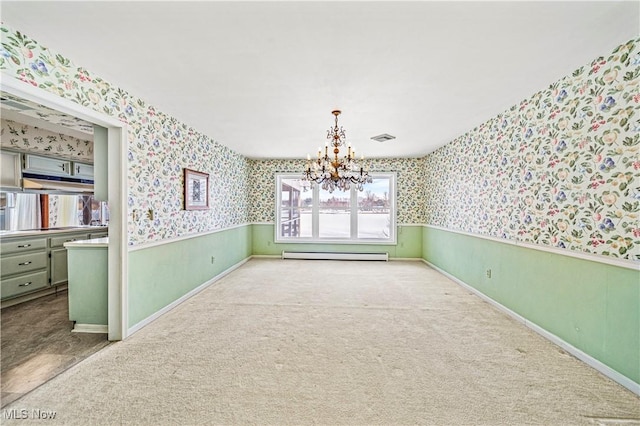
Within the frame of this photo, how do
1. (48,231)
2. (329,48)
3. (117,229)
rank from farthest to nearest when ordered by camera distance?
(48,231) < (117,229) < (329,48)

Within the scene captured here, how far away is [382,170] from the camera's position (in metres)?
6.52

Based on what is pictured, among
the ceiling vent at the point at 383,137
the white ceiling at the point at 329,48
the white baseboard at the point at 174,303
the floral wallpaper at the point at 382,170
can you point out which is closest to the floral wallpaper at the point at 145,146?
the white ceiling at the point at 329,48

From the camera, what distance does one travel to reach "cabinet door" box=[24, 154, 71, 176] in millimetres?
4004

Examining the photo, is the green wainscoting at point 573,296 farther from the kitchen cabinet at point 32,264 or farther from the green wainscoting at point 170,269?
the kitchen cabinet at point 32,264

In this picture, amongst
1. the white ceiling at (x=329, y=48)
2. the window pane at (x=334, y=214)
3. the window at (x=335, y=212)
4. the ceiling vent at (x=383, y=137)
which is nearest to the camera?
the white ceiling at (x=329, y=48)

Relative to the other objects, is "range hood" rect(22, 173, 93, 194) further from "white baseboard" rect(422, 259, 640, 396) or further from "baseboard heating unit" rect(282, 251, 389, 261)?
"white baseboard" rect(422, 259, 640, 396)

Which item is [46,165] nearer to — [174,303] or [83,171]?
[83,171]

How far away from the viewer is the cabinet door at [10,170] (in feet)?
12.2

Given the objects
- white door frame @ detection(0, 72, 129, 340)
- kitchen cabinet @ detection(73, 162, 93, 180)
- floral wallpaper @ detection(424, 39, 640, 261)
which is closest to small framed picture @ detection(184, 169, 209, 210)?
white door frame @ detection(0, 72, 129, 340)

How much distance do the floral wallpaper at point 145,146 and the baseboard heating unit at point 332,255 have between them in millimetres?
1974

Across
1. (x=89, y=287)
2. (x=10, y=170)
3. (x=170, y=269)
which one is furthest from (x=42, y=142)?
(x=170, y=269)

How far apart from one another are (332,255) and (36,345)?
16.1 ft

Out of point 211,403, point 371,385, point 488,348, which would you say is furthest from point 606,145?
point 211,403

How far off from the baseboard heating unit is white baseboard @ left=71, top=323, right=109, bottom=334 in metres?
3.98
